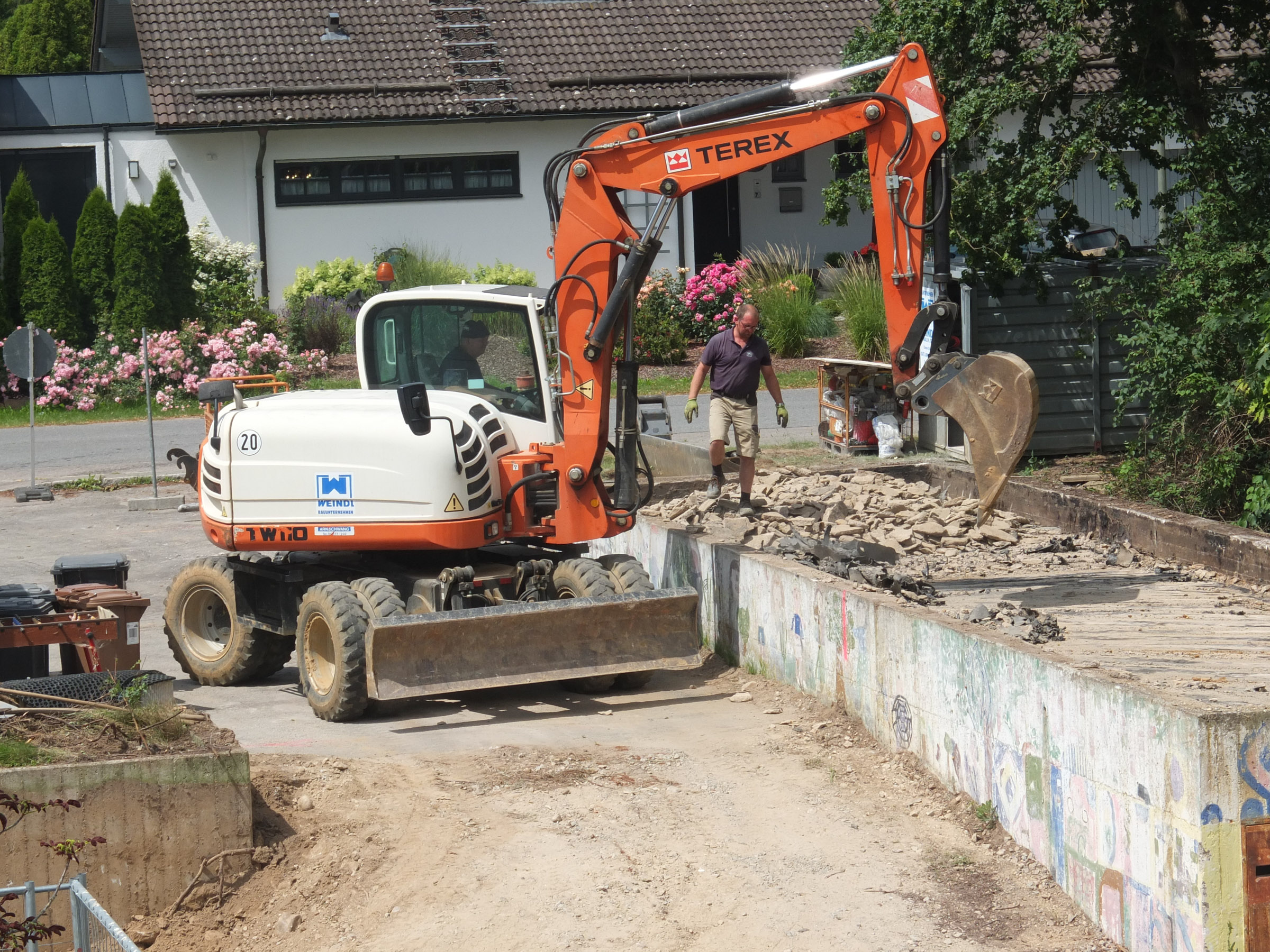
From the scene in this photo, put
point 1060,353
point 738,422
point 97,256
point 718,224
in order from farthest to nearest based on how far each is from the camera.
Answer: point 718,224
point 97,256
point 1060,353
point 738,422

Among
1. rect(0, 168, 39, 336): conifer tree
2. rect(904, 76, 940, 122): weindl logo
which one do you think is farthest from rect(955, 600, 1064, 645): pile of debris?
rect(0, 168, 39, 336): conifer tree

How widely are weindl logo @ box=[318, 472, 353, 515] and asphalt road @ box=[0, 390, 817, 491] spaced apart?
8437 millimetres

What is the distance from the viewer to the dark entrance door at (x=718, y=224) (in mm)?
29750

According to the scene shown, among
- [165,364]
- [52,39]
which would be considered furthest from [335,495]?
[52,39]

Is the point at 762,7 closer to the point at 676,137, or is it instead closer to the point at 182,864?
the point at 676,137

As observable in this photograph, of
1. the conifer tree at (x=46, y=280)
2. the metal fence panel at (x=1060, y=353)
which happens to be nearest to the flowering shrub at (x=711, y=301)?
A: the conifer tree at (x=46, y=280)

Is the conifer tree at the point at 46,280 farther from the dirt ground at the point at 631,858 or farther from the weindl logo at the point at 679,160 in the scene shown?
the dirt ground at the point at 631,858

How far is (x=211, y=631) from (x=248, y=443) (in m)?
1.75

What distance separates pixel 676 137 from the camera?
32.0 ft

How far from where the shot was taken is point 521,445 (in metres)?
9.95

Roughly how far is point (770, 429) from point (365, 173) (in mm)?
10976

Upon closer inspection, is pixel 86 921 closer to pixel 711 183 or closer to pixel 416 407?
pixel 416 407

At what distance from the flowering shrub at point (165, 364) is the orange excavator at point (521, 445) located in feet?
44.3

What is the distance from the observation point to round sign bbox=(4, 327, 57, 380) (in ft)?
57.7
